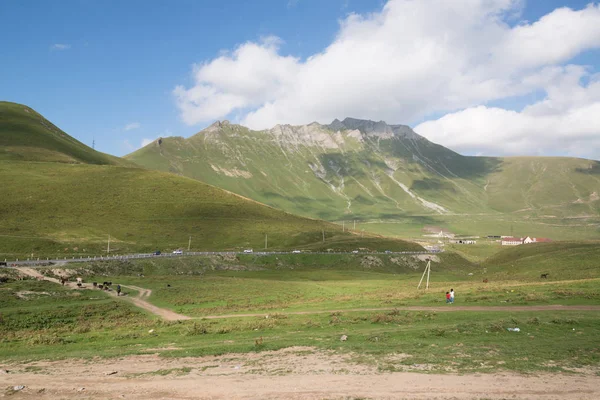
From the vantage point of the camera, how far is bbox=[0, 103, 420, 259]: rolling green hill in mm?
125062

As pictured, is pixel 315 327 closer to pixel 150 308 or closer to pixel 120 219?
pixel 150 308

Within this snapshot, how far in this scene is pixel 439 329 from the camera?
29688 mm

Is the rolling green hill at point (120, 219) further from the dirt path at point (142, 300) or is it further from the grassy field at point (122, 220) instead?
the dirt path at point (142, 300)

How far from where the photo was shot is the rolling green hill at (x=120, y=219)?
410ft

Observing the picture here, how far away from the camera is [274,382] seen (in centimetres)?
2028

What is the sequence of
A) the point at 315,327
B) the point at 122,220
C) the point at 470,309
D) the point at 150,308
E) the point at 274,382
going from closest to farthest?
the point at 274,382, the point at 315,327, the point at 470,309, the point at 150,308, the point at 122,220

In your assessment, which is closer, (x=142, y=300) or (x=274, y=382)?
(x=274, y=382)

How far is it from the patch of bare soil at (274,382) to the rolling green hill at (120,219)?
97.8 meters

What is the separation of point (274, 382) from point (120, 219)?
15103cm

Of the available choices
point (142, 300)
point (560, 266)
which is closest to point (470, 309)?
point (142, 300)

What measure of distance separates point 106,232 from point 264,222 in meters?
62.2

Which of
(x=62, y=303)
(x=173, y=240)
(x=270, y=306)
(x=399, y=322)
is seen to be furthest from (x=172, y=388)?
(x=173, y=240)

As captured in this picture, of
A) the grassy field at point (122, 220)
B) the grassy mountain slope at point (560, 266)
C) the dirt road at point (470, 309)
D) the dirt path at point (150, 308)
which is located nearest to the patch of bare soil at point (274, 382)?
the dirt road at point (470, 309)

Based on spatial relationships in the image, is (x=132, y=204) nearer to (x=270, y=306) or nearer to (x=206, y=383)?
(x=270, y=306)
